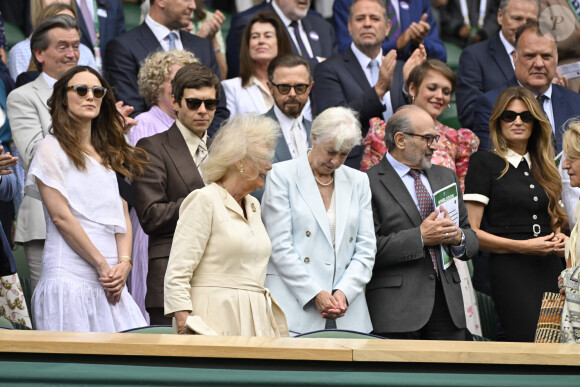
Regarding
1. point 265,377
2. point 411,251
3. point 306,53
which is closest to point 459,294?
point 411,251

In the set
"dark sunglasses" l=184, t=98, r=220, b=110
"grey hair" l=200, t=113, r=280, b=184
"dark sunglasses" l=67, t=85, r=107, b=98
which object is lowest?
"grey hair" l=200, t=113, r=280, b=184

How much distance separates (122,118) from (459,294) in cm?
205

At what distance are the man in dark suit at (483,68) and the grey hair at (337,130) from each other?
90.3 inches

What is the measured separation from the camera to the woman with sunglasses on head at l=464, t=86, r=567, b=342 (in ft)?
19.9

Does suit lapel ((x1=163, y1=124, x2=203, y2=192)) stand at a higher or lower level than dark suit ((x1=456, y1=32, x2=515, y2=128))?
lower

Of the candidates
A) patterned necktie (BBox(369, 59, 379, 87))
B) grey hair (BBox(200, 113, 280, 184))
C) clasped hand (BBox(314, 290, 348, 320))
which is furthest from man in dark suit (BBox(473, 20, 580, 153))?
grey hair (BBox(200, 113, 280, 184))

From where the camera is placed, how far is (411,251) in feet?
18.2

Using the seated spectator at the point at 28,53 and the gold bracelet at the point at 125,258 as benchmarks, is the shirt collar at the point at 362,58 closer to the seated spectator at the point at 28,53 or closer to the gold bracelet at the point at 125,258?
the seated spectator at the point at 28,53

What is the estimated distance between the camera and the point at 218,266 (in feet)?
15.5

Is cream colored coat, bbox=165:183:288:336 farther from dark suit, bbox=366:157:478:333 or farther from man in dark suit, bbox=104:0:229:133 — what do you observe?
man in dark suit, bbox=104:0:229:133

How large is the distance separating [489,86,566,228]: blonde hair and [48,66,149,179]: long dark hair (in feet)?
7.06

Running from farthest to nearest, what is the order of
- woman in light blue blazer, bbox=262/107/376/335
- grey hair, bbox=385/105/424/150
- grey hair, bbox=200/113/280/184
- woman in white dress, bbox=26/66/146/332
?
grey hair, bbox=385/105/424/150, woman in light blue blazer, bbox=262/107/376/335, woman in white dress, bbox=26/66/146/332, grey hair, bbox=200/113/280/184

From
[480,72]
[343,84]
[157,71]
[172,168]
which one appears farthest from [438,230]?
[480,72]

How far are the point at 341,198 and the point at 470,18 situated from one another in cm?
489
